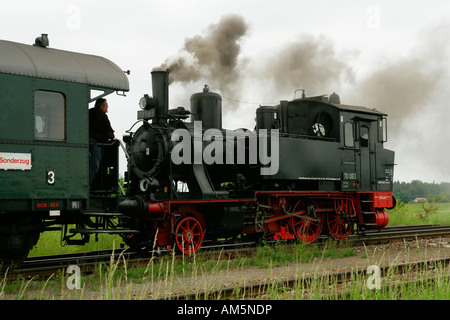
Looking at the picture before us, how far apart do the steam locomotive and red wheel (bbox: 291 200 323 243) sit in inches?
1.3

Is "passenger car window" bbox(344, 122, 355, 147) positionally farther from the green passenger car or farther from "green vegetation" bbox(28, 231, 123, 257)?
the green passenger car

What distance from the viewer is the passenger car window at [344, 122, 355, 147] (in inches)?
517

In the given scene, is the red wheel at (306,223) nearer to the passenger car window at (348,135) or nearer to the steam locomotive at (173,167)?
the steam locomotive at (173,167)

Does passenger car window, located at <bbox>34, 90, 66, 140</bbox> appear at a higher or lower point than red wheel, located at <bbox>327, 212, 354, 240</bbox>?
higher

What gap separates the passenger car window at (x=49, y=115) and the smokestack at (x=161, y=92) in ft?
8.95

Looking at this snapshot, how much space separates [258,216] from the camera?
37.1 feet

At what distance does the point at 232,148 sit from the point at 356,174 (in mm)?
4095

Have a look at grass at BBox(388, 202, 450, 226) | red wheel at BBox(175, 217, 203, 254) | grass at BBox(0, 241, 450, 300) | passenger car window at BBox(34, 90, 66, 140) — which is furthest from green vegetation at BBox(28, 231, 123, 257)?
grass at BBox(388, 202, 450, 226)

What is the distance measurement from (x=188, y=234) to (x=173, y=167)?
4.72 feet

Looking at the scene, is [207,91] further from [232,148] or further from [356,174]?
[356,174]

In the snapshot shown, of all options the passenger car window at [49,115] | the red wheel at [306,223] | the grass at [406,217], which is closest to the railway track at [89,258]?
the red wheel at [306,223]

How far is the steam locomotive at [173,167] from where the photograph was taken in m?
7.45

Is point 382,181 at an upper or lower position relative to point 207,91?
lower

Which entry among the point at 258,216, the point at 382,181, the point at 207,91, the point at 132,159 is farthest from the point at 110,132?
the point at 382,181
